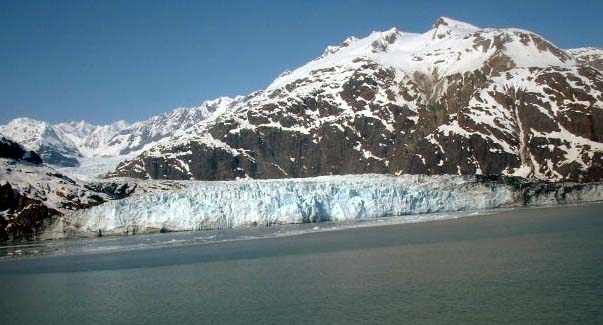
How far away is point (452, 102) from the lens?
525 feet

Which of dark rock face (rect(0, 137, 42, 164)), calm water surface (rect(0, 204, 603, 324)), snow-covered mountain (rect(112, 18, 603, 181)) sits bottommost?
calm water surface (rect(0, 204, 603, 324))

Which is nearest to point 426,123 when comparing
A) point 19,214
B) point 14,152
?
point 14,152

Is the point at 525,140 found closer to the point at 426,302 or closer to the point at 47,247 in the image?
the point at 47,247

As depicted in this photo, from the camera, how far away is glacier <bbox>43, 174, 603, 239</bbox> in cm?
6712

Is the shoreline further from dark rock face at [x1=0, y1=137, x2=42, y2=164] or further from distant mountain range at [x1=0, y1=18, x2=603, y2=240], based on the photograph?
dark rock face at [x1=0, y1=137, x2=42, y2=164]

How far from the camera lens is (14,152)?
90125 mm

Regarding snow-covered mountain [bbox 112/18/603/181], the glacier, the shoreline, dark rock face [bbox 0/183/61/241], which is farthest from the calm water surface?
snow-covered mountain [bbox 112/18/603/181]

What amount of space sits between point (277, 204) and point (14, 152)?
1672 inches

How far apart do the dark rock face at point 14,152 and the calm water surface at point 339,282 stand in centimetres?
4487

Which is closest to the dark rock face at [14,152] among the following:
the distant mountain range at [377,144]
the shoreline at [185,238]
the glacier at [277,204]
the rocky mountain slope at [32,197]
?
the rocky mountain slope at [32,197]

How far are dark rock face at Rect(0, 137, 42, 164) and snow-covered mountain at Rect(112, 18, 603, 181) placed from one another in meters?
74.0

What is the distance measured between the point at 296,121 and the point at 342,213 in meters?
102

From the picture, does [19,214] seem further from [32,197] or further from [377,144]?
[377,144]

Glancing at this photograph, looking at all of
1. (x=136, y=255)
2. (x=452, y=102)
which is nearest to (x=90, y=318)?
(x=136, y=255)
